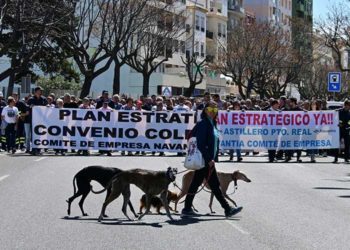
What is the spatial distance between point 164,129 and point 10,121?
4.93m

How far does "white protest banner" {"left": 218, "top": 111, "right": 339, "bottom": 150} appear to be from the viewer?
2573cm

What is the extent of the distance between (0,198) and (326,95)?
88734 mm

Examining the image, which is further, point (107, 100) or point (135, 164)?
point (107, 100)

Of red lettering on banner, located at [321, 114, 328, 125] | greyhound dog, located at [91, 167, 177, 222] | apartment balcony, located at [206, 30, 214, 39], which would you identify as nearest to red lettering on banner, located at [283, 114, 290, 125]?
red lettering on banner, located at [321, 114, 328, 125]

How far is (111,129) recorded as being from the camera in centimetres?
2552

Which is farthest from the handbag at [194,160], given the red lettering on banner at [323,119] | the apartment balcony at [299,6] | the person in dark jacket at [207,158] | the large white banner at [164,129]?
the apartment balcony at [299,6]

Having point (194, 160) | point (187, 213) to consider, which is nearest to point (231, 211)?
point (187, 213)

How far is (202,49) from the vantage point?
86875 millimetres

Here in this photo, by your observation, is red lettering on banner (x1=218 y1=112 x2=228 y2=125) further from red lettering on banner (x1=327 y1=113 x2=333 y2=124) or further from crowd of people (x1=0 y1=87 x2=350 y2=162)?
red lettering on banner (x1=327 y1=113 x2=333 y2=124)

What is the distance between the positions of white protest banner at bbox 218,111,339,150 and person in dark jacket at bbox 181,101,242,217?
1320 cm

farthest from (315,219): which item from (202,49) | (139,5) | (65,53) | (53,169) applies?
(202,49)

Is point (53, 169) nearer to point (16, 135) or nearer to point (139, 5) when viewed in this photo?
point (16, 135)

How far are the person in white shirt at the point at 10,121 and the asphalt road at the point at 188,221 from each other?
6737 mm

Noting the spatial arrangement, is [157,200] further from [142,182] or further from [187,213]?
[142,182]
